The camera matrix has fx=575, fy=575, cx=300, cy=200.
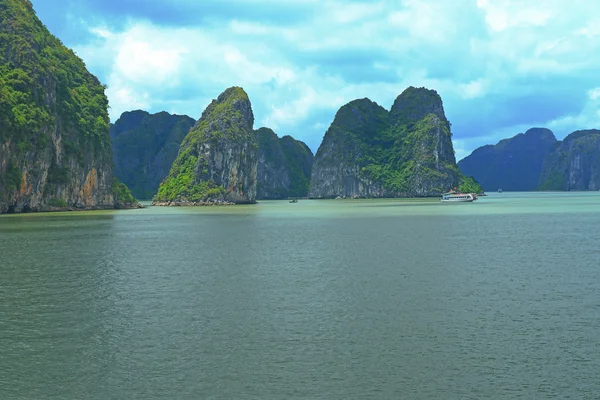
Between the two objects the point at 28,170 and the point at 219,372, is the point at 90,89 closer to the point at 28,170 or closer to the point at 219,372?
the point at 28,170

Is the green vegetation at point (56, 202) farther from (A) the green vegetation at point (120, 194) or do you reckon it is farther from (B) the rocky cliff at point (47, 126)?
(A) the green vegetation at point (120, 194)

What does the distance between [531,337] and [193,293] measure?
1364 centimetres

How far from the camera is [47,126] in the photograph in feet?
368

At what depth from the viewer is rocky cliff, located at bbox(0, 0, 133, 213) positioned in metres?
103

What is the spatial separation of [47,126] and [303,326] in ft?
354

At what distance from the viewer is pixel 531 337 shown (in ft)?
54.4

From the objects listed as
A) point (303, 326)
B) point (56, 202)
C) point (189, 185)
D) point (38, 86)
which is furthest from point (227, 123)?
point (303, 326)

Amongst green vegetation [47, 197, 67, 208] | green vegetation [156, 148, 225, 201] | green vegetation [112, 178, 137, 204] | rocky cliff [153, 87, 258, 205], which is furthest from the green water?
rocky cliff [153, 87, 258, 205]

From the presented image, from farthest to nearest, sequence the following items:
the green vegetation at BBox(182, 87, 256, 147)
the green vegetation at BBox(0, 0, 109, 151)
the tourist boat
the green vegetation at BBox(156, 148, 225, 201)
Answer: the green vegetation at BBox(182, 87, 256, 147), the green vegetation at BBox(156, 148, 225, 201), the tourist boat, the green vegetation at BBox(0, 0, 109, 151)

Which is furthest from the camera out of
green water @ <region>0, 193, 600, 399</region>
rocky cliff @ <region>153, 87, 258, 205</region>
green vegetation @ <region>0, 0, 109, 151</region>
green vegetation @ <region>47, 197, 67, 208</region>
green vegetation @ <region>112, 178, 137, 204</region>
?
rocky cliff @ <region>153, 87, 258, 205</region>

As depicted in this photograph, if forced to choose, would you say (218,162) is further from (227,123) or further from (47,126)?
(47,126)

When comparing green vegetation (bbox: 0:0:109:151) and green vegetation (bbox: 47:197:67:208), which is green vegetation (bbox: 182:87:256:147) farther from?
green vegetation (bbox: 47:197:67:208)

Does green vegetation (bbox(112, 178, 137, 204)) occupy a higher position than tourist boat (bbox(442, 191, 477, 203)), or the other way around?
green vegetation (bbox(112, 178, 137, 204))

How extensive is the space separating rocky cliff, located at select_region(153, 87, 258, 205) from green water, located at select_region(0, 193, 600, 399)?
143m
